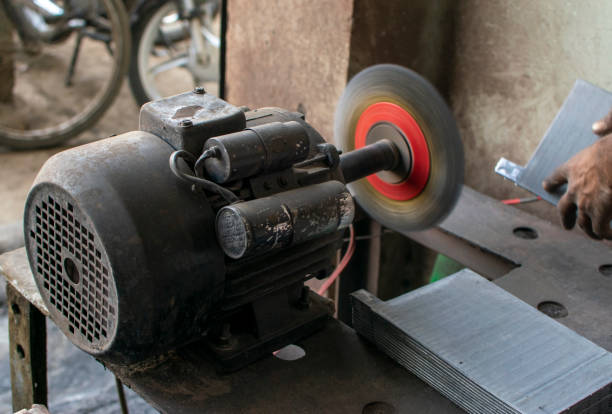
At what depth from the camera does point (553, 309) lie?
120 centimetres

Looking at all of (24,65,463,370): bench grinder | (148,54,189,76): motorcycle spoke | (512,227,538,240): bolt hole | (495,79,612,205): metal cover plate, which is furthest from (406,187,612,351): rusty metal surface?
(148,54,189,76): motorcycle spoke

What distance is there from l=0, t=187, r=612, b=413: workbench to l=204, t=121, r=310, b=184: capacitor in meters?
0.31

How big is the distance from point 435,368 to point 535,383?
0.14 m

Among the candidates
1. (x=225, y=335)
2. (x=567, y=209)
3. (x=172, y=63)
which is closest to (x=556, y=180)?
(x=567, y=209)

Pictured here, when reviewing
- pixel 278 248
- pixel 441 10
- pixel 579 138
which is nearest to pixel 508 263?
pixel 579 138

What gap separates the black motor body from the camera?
0.82 meters

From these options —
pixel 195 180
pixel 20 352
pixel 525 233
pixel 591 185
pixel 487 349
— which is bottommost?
pixel 20 352

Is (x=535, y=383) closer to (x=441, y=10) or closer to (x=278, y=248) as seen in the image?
(x=278, y=248)

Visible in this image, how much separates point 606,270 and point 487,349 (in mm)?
541

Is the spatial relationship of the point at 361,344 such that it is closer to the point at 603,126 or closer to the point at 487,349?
the point at 487,349


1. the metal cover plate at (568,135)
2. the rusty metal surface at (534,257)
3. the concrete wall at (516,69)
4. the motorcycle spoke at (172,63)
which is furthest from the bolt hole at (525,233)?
the motorcycle spoke at (172,63)

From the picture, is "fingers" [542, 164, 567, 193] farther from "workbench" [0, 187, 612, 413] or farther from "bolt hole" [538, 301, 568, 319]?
"bolt hole" [538, 301, 568, 319]

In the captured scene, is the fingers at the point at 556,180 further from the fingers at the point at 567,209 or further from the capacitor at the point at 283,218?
the capacitor at the point at 283,218

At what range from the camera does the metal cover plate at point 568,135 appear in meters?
1.32
